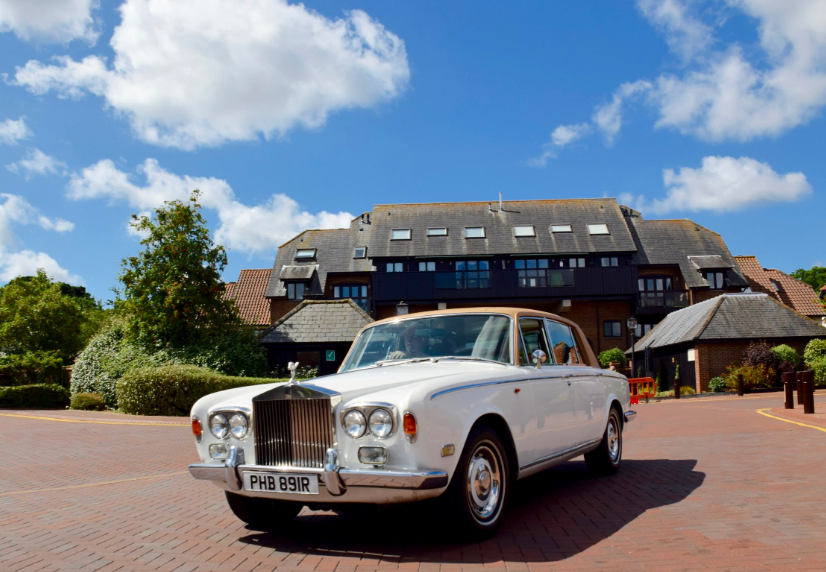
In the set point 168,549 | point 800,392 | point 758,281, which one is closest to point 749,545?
point 168,549

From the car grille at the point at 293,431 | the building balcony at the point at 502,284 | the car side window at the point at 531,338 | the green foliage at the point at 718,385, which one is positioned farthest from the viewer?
the building balcony at the point at 502,284

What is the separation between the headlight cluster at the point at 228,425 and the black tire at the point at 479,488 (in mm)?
1543

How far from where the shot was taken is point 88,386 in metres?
25.1

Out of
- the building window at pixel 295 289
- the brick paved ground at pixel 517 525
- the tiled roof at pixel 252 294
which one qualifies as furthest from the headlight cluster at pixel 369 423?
the tiled roof at pixel 252 294

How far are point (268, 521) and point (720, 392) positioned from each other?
85.3ft

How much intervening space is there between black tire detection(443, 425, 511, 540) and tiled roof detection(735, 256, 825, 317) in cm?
→ 4759

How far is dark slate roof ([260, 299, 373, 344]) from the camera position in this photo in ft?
94.9

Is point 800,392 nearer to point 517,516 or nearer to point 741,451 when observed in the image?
point 741,451

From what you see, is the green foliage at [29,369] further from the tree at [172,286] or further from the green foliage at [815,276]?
the green foliage at [815,276]

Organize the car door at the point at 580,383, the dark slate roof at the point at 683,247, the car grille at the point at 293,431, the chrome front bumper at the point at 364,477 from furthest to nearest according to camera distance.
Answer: the dark slate roof at the point at 683,247
the car door at the point at 580,383
the car grille at the point at 293,431
the chrome front bumper at the point at 364,477

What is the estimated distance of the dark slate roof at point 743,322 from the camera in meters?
28.4

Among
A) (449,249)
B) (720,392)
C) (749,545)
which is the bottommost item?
(720,392)

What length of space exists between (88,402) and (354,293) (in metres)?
22.5

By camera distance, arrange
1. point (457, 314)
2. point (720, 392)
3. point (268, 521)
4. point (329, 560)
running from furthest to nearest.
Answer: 1. point (720, 392)
2. point (457, 314)
3. point (268, 521)
4. point (329, 560)
